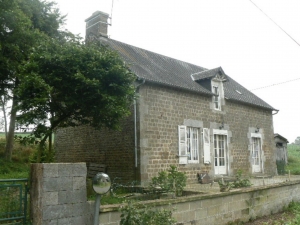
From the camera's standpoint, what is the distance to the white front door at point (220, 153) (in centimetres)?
1390

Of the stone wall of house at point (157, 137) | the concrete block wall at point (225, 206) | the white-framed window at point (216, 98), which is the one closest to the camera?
the concrete block wall at point (225, 206)

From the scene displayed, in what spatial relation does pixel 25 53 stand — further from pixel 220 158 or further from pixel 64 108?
pixel 220 158

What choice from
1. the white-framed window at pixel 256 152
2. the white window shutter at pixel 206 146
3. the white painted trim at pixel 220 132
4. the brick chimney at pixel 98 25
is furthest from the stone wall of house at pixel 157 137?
the brick chimney at pixel 98 25

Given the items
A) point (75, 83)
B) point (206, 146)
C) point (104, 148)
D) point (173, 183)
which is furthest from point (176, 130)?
point (75, 83)

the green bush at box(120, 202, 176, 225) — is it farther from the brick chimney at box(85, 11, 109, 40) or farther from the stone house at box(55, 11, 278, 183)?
the brick chimney at box(85, 11, 109, 40)

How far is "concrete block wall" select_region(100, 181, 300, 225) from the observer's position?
6.48 meters

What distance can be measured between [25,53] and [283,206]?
12.7 metres

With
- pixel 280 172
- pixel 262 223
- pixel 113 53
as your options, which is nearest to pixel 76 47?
pixel 113 53

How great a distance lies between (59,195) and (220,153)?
33.5 ft

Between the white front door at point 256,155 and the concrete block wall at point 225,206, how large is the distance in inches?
194

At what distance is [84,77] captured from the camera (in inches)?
330

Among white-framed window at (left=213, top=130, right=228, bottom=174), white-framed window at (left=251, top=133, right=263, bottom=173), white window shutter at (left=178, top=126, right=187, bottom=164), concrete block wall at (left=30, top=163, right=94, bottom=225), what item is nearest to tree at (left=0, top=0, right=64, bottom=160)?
white window shutter at (left=178, top=126, right=187, bottom=164)

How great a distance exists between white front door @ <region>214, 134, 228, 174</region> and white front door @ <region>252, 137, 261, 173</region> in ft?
8.47

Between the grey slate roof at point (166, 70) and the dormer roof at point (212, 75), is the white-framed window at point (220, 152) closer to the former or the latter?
the grey slate roof at point (166, 70)
